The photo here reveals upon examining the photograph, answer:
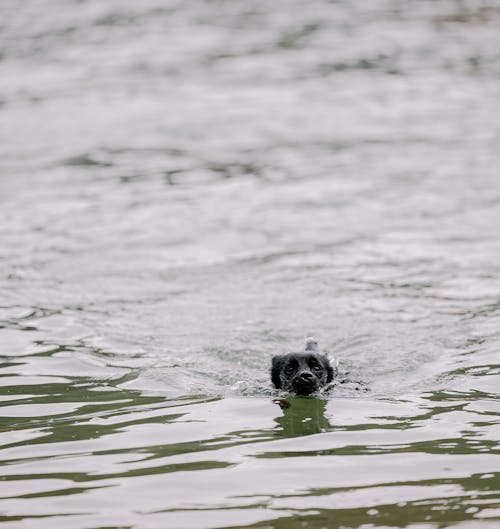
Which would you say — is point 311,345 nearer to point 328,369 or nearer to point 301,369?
point 328,369

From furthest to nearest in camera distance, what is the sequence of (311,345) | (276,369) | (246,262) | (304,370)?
(246,262)
(311,345)
(276,369)
(304,370)

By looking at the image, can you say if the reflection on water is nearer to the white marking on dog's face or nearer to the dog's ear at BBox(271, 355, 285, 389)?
the dog's ear at BBox(271, 355, 285, 389)

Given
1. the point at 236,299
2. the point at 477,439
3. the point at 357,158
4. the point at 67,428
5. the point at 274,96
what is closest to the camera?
the point at 477,439

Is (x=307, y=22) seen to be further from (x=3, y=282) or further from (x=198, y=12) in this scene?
(x=3, y=282)

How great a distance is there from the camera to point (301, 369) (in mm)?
8242

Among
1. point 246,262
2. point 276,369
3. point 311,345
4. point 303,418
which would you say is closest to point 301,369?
point 276,369

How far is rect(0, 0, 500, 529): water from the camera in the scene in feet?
19.5

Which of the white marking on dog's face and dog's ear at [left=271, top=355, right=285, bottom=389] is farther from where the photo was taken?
the white marking on dog's face

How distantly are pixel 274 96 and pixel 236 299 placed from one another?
11.3 metres

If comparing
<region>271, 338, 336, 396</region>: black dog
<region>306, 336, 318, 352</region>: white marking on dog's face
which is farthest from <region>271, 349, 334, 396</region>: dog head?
<region>306, 336, 318, 352</region>: white marking on dog's face

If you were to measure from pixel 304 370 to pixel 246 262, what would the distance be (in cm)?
438

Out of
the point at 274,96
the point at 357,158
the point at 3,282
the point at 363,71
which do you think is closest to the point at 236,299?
the point at 3,282

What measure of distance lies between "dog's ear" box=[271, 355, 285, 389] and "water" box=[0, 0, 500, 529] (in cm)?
29

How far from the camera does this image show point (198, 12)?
27750 mm
